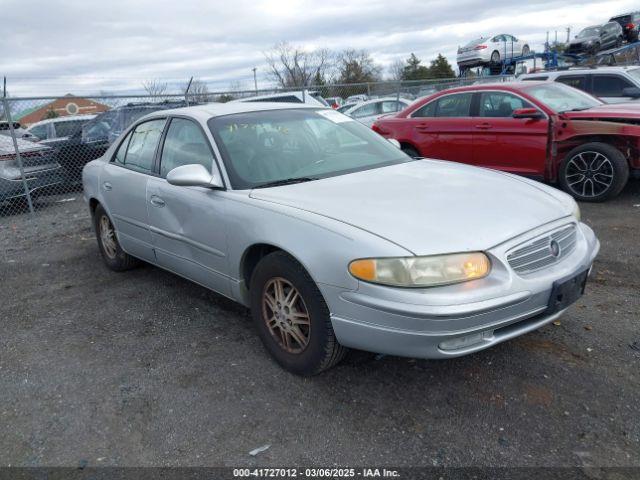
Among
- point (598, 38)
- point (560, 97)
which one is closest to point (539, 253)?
point (560, 97)

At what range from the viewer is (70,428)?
111 inches

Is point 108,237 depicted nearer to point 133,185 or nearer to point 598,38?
point 133,185

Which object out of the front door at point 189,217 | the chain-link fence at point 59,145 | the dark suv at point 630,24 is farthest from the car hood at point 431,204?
the dark suv at point 630,24

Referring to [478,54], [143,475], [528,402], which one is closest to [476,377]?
[528,402]

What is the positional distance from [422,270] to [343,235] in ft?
1.40

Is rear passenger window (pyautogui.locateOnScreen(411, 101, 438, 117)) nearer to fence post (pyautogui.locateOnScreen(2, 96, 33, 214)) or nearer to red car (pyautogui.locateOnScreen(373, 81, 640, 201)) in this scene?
red car (pyautogui.locateOnScreen(373, 81, 640, 201))

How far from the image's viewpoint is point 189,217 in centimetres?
371

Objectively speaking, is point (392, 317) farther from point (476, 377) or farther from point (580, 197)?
point (580, 197)

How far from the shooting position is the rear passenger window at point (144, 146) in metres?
4.34

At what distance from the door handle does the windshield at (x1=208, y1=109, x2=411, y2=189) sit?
0.70 m

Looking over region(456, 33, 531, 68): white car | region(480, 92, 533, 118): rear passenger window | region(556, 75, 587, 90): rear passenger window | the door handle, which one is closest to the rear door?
the door handle

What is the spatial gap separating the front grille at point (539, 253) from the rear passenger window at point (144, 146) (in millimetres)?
2876

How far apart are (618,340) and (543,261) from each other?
3.44 ft

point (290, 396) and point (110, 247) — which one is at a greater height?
point (110, 247)
